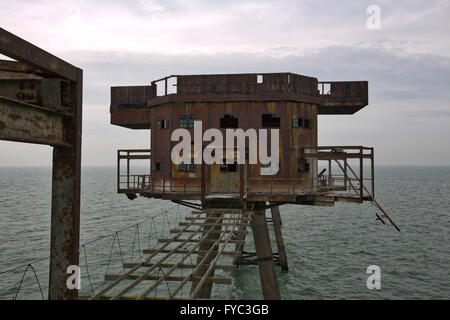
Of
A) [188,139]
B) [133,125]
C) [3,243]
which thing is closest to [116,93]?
[133,125]

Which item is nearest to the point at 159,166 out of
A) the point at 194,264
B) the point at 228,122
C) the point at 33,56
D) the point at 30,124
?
the point at 228,122

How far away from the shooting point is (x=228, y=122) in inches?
763

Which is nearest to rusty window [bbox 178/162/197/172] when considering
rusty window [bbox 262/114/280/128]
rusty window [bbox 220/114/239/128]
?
rusty window [bbox 220/114/239/128]

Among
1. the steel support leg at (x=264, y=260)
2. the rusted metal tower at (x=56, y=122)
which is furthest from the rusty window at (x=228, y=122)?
the rusted metal tower at (x=56, y=122)

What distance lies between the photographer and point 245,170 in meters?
18.4

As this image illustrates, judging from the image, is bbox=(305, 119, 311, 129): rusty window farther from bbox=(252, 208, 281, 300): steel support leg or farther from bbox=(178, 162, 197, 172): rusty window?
bbox=(178, 162, 197, 172): rusty window

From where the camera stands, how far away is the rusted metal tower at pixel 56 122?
5383mm
